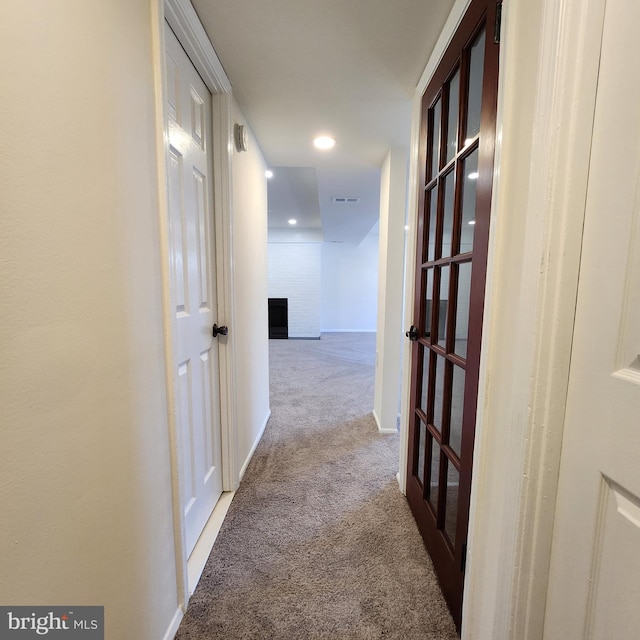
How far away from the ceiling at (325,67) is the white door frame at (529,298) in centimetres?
60

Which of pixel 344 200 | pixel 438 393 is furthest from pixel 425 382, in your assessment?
pixel 344 200

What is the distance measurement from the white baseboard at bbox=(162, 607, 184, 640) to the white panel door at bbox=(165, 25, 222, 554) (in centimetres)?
24

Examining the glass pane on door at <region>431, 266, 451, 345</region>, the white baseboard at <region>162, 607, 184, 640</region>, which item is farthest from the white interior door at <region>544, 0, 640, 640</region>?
the white baseboard at <region>162, 607, 184, 640</region>

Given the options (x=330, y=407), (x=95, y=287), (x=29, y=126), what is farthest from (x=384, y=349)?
(x=29, y=126)

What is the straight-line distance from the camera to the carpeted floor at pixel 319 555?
3.55 ft

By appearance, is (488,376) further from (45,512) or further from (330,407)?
(330,407)

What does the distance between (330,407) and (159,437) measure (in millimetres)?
2237

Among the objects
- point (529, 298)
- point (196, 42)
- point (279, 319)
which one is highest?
point (196, 42)

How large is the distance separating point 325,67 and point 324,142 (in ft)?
2.48

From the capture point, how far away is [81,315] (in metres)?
0.66

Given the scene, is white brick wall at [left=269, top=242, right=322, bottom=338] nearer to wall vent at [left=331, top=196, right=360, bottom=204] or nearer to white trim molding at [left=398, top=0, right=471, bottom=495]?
wall vent at [left=331, top=196, right=360, bottom=204]

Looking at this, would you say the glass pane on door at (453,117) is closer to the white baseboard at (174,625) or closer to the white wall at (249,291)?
the white wall at (249,291)

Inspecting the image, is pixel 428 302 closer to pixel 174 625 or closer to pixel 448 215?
pixel 448 215

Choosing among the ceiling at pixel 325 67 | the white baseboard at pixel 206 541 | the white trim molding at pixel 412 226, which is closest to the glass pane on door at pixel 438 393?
the white trim molding at pixel 412 226
